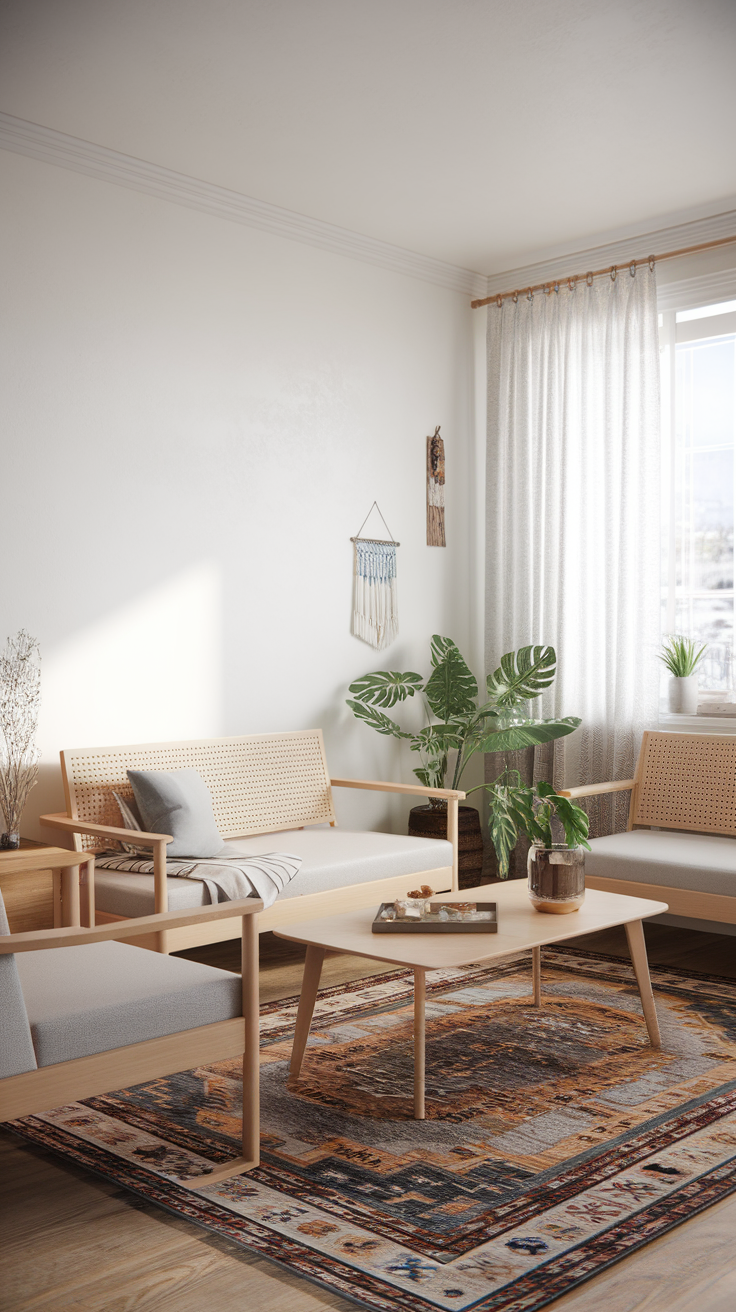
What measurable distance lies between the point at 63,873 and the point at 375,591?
248 cm

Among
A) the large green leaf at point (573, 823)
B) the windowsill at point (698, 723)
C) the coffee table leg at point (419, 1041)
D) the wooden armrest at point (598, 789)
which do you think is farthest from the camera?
the windowsill at point (698, 723)

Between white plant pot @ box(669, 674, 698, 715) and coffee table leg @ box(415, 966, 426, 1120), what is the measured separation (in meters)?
2.79

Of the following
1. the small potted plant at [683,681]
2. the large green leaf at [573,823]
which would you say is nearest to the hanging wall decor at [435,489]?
the small potted plant at [683,681]

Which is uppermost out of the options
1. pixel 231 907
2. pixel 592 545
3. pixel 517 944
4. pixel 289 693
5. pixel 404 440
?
pixel 404 440

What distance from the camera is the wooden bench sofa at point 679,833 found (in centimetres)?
409

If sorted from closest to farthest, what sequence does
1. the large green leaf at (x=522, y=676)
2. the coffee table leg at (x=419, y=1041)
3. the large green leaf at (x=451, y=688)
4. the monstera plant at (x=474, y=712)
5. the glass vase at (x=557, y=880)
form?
1. the coffee table leg at (x=419, y=1041)
2. the glass vase at (x=557, y=880)
3. the monstera plant at (x=474, y=712)
4. the large green leaf at (x=522, y=676)
5. the large green leaf at (x=451, y=688)

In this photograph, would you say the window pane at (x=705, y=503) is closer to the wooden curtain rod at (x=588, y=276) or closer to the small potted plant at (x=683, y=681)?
the small potted plant at (x=683, y=681)

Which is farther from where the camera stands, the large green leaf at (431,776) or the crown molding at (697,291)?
the large green leaf at (431,776)

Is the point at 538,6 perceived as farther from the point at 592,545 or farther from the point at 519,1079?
the point at 519,1079

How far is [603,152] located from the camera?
4.48 m

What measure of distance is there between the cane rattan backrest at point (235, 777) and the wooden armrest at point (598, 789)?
1.08 meters

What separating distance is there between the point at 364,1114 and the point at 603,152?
3688mm

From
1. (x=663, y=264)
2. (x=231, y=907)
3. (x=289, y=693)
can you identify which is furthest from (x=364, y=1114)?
(x=663, y=264)

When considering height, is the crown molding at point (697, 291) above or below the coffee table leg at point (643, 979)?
above
